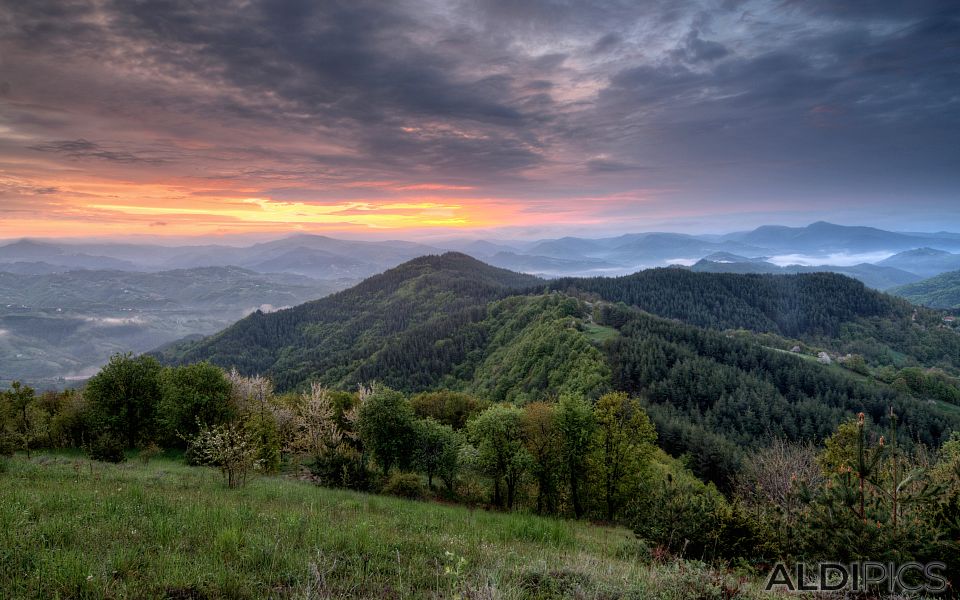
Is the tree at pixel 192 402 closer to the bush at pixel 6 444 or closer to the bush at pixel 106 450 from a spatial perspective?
the bush at pixel 106 450

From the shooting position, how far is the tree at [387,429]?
3797 cm

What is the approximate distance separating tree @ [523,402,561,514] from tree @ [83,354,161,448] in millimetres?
36968

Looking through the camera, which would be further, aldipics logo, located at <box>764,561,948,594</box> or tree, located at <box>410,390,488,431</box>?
tree, located at <box>410,390,488,431</box>

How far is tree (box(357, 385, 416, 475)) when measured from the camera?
125 ft

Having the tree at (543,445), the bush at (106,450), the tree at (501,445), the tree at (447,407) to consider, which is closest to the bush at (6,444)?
the bush at (106,450)

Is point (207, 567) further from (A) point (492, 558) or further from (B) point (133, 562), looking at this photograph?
(A) point (492, 558)

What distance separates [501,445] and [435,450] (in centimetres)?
769

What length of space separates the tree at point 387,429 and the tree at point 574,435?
14135 mm

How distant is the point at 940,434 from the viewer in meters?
99.1

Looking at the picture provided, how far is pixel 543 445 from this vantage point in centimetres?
3606

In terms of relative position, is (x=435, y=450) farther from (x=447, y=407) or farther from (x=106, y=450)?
(x=106, y=450)

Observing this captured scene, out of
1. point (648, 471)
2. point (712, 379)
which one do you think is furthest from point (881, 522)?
point (712, 379)

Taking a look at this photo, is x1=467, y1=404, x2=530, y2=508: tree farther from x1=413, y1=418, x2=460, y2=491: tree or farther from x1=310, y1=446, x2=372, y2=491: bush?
x1=310, y1=446, x2=372, y2=491: bush

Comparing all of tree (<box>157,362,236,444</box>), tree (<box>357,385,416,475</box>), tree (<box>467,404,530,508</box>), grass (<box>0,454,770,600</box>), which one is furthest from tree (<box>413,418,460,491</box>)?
grass (<box>0,454,770,600</box>)
